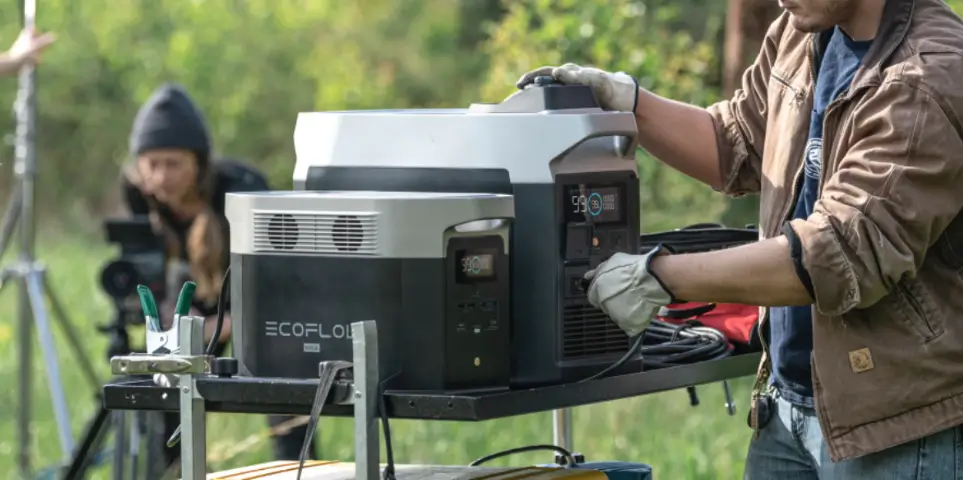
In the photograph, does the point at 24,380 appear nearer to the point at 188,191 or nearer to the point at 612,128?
the point at 188,191

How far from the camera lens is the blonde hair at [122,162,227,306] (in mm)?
5688

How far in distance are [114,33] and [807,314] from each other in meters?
15.9

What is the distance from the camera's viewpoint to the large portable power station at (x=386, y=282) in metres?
2.62

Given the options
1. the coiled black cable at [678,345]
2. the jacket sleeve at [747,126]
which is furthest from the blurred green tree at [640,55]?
the coiled black cable at [678,345]

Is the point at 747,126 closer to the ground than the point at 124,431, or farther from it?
farther from it

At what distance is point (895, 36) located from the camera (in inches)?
112

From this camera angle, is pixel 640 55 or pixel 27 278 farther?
pixel 640 55

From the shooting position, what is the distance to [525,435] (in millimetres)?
6012

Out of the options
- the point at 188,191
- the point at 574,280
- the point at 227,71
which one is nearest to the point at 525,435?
the point at 188,191

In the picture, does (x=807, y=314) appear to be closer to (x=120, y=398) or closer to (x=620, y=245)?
(x=620, y=245)

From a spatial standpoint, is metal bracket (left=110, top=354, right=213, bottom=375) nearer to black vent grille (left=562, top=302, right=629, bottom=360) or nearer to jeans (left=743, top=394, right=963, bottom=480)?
black vent grille (left=562, top=302, right=629, bottom=360)

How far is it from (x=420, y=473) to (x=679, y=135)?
2.84 feet

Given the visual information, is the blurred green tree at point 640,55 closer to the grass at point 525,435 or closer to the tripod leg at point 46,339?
the grass at point 525,435

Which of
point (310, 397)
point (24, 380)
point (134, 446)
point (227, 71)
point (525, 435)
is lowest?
point (525, 435)
